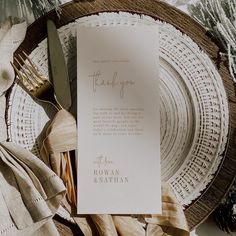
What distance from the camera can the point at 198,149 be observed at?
2.23ft

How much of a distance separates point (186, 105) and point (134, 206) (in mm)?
148

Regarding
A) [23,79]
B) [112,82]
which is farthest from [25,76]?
[112,82]

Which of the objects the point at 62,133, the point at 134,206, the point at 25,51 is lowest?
the point at 134,206

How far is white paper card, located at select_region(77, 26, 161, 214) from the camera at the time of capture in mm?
670

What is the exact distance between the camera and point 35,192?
2.13ft

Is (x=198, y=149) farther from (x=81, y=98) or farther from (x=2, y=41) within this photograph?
(x=2, y=41)

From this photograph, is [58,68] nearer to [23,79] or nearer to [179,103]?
[23,79]

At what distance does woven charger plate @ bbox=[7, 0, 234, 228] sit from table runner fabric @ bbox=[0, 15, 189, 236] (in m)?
0.02

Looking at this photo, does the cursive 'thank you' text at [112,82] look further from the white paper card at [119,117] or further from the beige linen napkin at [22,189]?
the beige linen napkin at [22,189]

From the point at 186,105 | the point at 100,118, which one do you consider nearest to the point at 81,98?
the point at 100,118

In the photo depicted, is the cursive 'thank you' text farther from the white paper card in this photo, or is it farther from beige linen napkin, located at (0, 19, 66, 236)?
beige linen napkin, located at (0, 19, 66, 236)

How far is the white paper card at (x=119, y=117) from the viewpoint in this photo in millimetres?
670

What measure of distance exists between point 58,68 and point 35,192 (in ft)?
0.52

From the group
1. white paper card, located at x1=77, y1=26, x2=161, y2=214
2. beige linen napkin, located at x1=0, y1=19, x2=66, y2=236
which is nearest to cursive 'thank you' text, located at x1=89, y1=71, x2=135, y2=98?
white paper card, located at x1=77, y1=26, x2=161, y2=214
